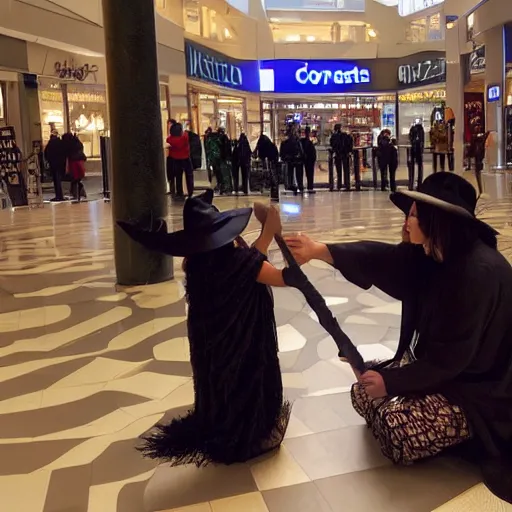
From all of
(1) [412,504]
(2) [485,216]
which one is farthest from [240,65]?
(1) [412,504]

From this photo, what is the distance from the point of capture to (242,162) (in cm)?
1386

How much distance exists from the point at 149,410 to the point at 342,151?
12.2 m

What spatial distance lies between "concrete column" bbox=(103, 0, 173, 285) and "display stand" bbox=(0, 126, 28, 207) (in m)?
8.05

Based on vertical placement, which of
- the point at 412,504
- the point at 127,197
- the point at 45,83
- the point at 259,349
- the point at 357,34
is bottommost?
the point at 412,504

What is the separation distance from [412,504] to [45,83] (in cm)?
1365

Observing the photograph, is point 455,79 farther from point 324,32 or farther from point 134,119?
point 134,119

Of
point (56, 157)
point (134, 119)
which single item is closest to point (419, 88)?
point (56, 157)

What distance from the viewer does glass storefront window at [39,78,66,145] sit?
14.2 meters

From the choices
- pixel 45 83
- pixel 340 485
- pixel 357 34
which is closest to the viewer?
pixel 340 485

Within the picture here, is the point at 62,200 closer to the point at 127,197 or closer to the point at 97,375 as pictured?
the point at 127,197

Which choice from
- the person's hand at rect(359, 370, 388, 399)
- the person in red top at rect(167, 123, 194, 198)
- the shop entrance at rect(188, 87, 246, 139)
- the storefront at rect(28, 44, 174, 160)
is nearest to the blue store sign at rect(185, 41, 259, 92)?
the shop entrance at rect(188, 87, 246, 139)

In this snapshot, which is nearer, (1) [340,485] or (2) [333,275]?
(1) [340,485]

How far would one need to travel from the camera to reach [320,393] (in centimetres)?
314

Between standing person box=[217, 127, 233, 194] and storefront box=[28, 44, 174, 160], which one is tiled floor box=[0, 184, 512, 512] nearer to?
standing person box=[217, 127, 233, 194]
